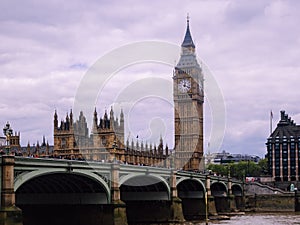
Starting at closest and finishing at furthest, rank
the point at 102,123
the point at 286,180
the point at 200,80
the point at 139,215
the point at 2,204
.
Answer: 1. the point at 2,204
2. the point at 139,215
3. the point at 102,123
4. the point at 286,180
5. the point at 200,80

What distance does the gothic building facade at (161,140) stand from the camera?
134 m

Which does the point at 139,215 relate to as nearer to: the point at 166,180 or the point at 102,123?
the point at 166,180

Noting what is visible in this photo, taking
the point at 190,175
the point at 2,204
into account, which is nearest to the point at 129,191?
the point at 190,175

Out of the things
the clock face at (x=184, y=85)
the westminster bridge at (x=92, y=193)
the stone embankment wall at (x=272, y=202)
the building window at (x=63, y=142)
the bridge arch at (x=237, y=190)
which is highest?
the clock face at (x=184, y=85)

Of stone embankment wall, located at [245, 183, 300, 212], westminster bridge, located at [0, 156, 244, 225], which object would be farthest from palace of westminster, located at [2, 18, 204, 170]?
stone embankment wall, located at [245, 183, 300, 212]

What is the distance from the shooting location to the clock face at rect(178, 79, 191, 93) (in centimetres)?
18650

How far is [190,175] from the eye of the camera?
95875 mm

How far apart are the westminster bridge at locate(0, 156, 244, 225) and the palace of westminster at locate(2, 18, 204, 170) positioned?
362 inches

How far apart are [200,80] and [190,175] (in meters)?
97.4

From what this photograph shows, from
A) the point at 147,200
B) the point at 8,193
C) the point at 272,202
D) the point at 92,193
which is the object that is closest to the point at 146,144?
the point at 272,202

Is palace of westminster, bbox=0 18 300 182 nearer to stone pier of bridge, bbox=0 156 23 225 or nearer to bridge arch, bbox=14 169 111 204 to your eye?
bridge arch, bbox=14 169 111 204

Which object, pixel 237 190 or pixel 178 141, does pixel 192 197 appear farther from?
pixel 178 141

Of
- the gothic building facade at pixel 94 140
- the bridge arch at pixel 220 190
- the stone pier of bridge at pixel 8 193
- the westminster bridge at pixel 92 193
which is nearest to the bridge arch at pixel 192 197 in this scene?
the westminster bridge at pixel 92 193

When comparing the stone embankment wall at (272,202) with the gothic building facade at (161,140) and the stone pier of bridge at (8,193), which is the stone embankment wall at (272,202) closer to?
the gothic building facade at (161,140)
